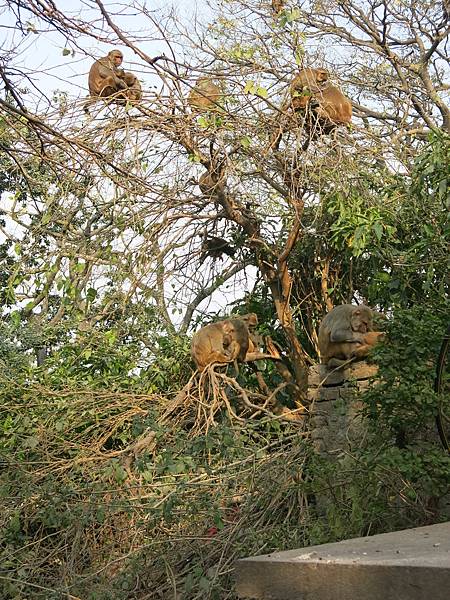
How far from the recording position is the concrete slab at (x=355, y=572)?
2.26 metres

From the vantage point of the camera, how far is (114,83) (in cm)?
672

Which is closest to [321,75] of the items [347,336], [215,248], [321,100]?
[321,100]

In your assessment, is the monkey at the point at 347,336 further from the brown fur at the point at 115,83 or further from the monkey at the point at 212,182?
the brown fur at the point at 115,83

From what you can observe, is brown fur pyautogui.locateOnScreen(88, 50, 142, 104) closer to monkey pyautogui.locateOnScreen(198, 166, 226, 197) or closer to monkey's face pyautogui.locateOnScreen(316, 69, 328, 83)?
monkey pyautogui.locateOnScreen(198, 166, 226, 197)

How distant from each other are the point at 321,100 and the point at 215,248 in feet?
5.81

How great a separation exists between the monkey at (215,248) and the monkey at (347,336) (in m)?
1.55

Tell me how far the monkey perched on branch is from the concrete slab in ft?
15.2

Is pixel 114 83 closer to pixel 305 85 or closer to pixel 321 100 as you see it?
pixel 305 85

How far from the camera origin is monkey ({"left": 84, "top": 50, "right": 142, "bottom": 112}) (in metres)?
6.66

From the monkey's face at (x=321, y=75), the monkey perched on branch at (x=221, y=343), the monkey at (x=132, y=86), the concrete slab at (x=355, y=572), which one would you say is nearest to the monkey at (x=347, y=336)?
the monkey perched on branch at (x=221, y=343)

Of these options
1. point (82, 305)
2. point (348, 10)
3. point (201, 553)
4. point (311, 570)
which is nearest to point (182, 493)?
point (201, 553)

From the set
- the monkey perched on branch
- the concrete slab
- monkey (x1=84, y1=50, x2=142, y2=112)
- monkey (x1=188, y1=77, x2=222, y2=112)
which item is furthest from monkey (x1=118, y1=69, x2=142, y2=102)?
the concrete slab

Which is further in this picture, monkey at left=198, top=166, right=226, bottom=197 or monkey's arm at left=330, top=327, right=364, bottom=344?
monkey at left=198, top=166, right=226, bottom=197

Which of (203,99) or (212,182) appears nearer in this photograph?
(203,99)
